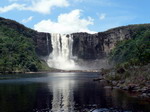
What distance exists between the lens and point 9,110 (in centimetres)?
3516

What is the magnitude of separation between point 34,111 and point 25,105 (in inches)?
185

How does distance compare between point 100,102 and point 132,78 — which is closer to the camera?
point 100,102

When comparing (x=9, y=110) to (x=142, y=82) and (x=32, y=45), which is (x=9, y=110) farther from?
(x=32, y=45)

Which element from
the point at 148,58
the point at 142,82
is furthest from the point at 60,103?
the point at 148,58

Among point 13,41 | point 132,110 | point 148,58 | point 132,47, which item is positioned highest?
point 13,41

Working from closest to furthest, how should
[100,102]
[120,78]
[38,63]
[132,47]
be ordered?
[100,102] → [120,78] → [132,47] → [38,63]

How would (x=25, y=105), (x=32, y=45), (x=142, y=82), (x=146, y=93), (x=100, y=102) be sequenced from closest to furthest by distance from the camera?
(x=25, y=105)
(x=100, y=102)
(x=146, y=93)
(x=142, y=82)
(x=32, y=45)

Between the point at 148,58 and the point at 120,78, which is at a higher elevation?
the point at 148,58

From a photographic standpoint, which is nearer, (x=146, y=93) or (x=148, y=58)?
(x=146, y=93)

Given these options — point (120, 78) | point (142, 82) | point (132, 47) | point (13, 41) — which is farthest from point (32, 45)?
point (142, 82)

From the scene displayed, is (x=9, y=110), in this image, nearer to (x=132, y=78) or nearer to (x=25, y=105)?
(x=25, y=105)

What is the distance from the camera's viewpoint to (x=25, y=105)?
39.0 m

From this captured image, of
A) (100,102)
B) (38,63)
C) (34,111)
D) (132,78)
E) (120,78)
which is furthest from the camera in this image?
(38,63)

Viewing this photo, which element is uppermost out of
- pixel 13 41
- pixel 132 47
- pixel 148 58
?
pixel 13 41
